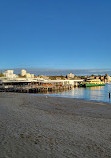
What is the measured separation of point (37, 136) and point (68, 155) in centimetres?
238

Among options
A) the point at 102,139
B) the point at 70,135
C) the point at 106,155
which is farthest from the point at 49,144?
the point at 102,139

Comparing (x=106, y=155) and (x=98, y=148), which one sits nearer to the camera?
(x=106, y=155)

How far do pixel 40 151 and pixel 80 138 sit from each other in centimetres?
277

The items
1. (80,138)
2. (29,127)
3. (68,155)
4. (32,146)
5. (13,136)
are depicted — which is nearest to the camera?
(68,155)

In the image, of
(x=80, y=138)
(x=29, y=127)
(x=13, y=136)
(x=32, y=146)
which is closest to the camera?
(x=32, y=146)

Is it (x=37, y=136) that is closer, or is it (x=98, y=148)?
(x=98, y=148)

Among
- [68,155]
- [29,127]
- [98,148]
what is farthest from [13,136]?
[98,148]

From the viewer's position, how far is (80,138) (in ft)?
26.5

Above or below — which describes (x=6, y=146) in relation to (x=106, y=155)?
above

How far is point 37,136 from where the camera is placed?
25.8ft

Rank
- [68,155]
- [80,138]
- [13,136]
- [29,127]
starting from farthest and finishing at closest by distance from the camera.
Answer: [29,127]
[80,138]
[13,136]
[68,155]

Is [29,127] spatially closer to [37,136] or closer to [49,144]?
[37,136]

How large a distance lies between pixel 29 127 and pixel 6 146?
3127mm

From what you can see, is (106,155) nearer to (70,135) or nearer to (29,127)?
(70,135)
